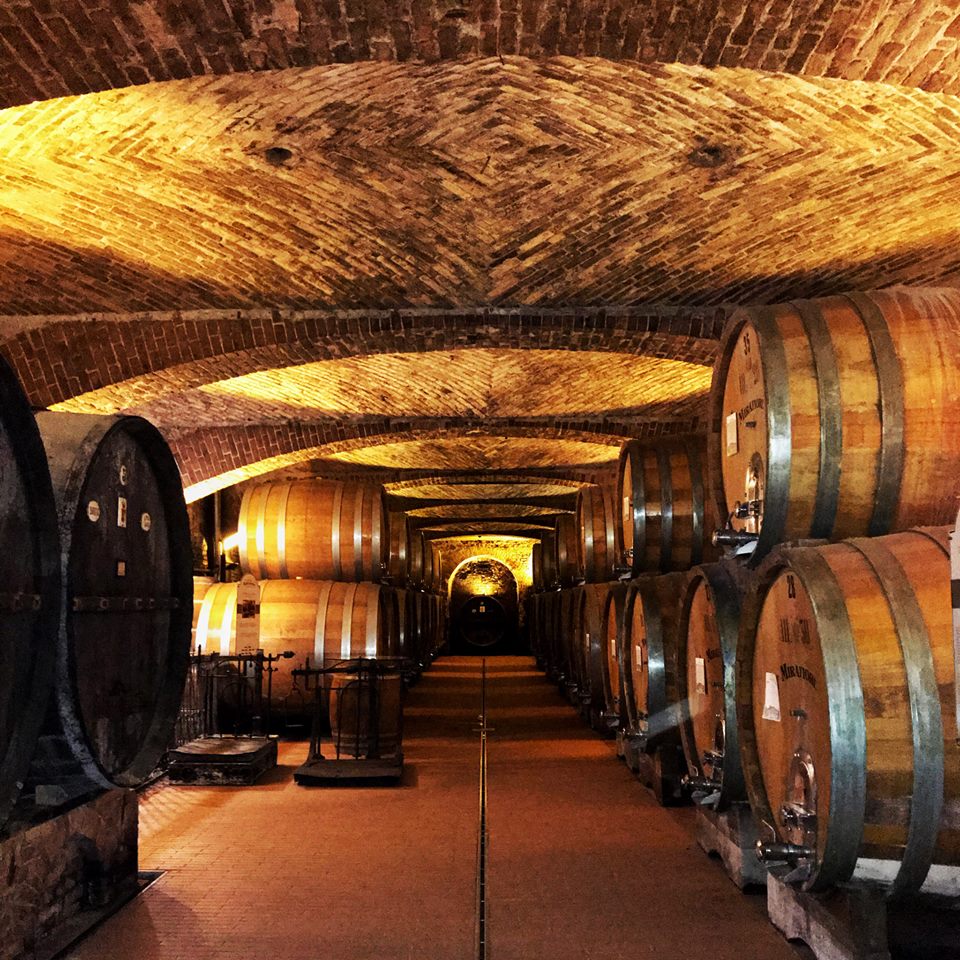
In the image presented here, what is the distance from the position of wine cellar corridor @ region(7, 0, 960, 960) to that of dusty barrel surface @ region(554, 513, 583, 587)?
2.20m

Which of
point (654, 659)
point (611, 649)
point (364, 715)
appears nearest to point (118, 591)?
point (654, 659)

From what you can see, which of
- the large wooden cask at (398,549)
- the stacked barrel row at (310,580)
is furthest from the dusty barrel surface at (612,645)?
the large wooden cask at (398,549)

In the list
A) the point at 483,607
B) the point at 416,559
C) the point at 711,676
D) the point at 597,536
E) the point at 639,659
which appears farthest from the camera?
the point at 483,607

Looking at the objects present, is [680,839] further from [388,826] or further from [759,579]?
[759,579]

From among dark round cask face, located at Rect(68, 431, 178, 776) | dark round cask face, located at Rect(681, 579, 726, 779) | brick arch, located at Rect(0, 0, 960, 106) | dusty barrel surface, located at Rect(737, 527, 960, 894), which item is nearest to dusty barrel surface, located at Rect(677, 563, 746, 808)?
dark round cask face, located at Rect(681, 579, 726, 779)

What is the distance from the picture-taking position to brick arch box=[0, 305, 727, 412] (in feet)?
28.1

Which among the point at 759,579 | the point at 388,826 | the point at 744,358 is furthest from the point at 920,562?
the point at 388,826

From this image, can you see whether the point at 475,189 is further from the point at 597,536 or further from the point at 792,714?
the point at 597,536

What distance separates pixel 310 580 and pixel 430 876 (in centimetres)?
563

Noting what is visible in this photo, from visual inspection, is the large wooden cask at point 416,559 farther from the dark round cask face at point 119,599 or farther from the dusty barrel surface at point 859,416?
the dusty barrel surface at point 859,416

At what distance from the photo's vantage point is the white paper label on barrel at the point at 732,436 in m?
4.67

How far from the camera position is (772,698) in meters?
3.86

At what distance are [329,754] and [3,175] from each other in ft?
16.9

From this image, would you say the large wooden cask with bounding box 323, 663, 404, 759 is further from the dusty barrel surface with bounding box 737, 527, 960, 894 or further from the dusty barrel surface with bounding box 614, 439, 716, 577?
the dusty barrel surface with bounding box 737, 527, 960, 894
